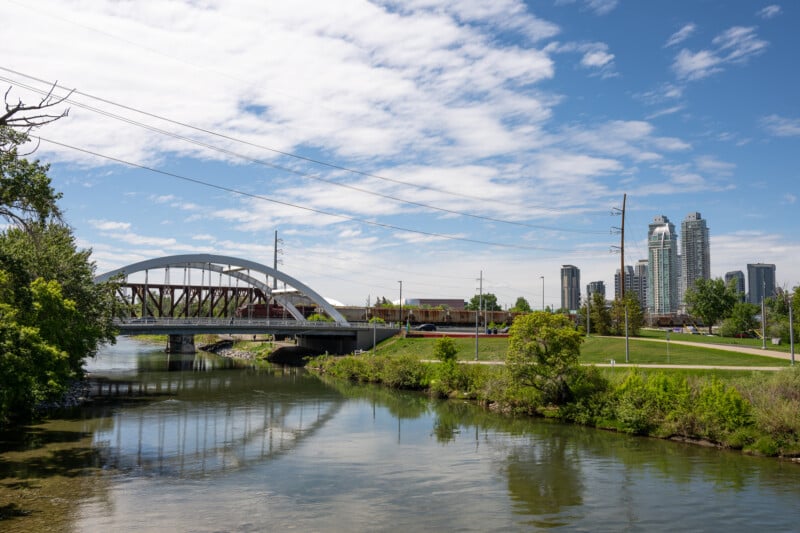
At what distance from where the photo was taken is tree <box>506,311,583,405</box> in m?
35.7

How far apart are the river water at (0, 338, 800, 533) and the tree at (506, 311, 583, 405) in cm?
270

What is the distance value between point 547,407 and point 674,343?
22142mm

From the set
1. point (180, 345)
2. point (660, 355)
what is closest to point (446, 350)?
point (660, 355)

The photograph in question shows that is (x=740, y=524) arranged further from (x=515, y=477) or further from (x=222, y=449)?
(x=222, y=449)

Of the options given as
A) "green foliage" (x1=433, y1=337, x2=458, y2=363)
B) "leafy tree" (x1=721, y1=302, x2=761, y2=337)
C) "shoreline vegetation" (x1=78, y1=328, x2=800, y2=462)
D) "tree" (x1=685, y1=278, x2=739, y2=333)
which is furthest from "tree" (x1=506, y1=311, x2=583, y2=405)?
"tree" (x1=685, y1=278, x2=739, y2=333)

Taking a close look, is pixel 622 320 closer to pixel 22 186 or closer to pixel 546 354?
pixel 546 354

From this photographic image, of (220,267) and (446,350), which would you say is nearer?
(446,350)

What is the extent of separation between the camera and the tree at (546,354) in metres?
35.7

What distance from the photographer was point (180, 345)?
10450 cm

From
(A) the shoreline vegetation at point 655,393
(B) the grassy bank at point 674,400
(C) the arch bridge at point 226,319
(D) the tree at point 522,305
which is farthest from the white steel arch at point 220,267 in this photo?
(D) the tree at point 522,305

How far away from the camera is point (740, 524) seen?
18031 millimetres

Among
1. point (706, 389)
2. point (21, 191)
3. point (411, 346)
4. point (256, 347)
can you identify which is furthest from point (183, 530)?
point (256, 347)

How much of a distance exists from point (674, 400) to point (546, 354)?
7764 millimetres

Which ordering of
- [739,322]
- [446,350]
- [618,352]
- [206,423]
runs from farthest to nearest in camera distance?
[739,322], [618,352], [446,350], [206,423]
